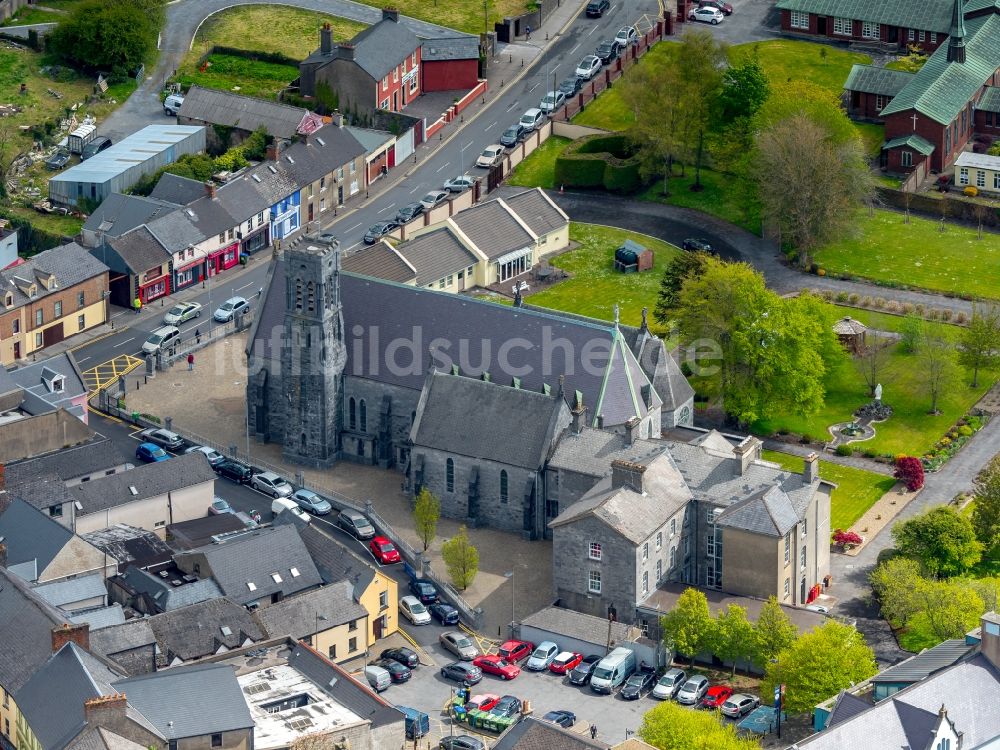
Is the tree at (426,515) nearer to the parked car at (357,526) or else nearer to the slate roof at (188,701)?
the parked car at (357,526)

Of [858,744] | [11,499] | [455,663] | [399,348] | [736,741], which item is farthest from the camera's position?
[399,348]

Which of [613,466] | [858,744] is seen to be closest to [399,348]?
[613,466]

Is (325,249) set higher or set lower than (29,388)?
higher

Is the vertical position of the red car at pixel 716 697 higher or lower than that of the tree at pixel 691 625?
lower

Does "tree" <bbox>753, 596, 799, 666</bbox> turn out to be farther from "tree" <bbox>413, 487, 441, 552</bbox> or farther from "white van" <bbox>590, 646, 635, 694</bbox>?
"tree" <bbox>413, 487, 441, 552</bbox>

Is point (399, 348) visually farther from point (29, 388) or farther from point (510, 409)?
point (29, 388)

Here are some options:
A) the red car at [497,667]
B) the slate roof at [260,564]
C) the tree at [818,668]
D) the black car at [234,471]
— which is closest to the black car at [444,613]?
the red car at [497,667]

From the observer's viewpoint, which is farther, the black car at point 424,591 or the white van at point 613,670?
the black car at point 424,591
